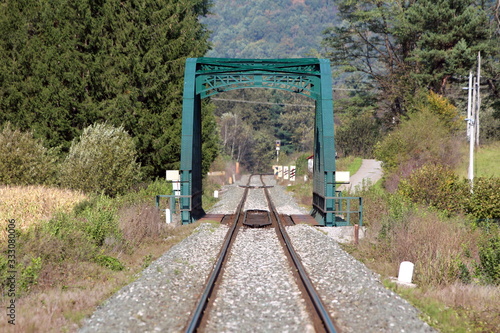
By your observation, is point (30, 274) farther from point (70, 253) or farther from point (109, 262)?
Result: point (109, 262)

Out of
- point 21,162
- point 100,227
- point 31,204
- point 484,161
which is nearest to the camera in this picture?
point 100,227

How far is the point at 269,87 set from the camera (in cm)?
2155

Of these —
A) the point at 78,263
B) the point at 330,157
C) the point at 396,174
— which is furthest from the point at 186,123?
the point at 396,174

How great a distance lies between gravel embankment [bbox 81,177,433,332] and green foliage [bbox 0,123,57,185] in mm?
11334

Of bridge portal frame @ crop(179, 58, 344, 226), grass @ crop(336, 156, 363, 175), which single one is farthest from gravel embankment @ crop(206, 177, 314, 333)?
grass @ crop(336, 156, 363, 175)

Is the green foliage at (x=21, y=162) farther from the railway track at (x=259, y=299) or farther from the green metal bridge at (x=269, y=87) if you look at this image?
the railway track at (x=259, y=299)

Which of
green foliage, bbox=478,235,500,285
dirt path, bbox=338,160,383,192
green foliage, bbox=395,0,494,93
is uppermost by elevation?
green foliage, bbox=395,0,494,93

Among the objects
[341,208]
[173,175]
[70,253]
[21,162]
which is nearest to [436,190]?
[341,208]

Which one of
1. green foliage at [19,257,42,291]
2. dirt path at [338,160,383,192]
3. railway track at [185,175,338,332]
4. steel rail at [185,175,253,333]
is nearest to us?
steel rail at [185,175,253,333]

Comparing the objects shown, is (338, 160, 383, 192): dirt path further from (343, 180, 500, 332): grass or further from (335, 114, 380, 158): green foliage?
(343, 180, 500, 332): grass

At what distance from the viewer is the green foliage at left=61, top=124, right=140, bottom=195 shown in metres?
21.8

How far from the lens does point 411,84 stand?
48.0 m

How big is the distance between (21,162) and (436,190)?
18.1 meters

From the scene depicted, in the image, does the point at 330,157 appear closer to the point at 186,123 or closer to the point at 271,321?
the point at 186,123
